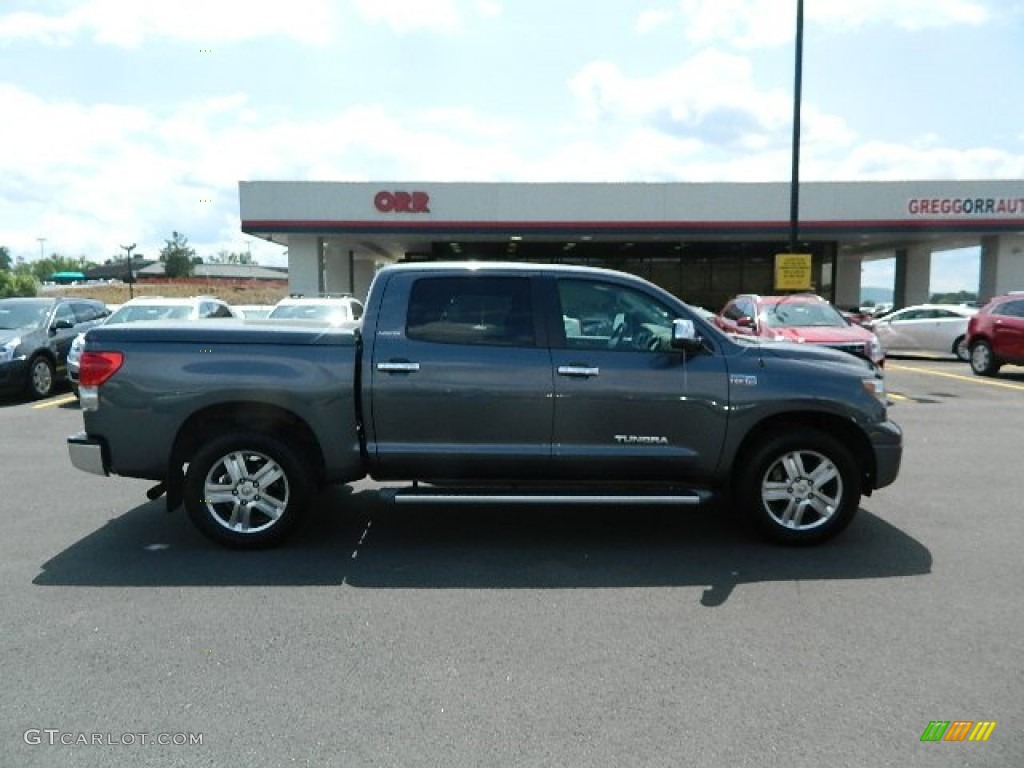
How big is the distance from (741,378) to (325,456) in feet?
9.26

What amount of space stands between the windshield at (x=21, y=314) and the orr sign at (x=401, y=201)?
15237mm

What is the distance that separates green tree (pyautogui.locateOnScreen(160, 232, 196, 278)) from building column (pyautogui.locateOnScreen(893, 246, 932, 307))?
354 feet

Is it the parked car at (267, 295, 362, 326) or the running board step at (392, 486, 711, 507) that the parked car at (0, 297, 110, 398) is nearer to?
the parked car at (267, 295, 362, 326)

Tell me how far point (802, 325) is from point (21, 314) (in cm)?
1339

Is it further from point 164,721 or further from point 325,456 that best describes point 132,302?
point 164,721

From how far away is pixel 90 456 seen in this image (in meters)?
4.91

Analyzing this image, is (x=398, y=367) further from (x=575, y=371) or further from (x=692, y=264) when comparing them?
(x=692, y=264)

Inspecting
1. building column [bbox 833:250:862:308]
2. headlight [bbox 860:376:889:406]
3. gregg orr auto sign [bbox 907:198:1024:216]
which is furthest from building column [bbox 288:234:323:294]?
building column [bbox 833:250:862:308]

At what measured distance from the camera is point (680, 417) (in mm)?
4953

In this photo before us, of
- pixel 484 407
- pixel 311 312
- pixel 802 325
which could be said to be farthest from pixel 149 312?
pixel 802 325

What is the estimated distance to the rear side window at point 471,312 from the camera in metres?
5.00

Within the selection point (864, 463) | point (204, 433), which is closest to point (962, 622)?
point (864, 463)

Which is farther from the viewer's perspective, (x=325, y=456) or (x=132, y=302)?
(x=132, y=302)

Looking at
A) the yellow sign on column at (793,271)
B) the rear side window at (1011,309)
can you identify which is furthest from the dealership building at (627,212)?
the rear side window at (1011,309)
